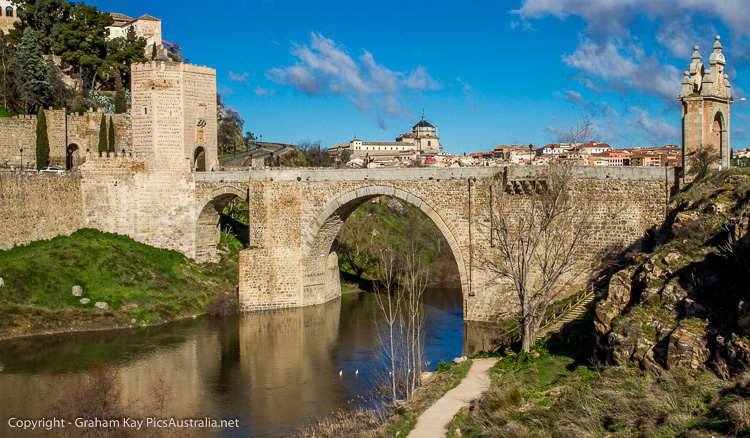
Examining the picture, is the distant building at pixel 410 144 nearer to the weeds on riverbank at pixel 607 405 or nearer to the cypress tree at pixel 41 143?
the cypress tree at pixel 41 143

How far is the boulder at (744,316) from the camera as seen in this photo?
11.3m

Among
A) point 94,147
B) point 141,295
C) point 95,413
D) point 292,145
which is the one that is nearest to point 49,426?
point 95,413

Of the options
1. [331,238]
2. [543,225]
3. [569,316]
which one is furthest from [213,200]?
[569,316]

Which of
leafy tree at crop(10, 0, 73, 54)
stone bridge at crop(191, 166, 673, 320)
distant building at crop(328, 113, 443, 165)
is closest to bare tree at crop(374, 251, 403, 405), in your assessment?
stone bridge at crop(191, 166, 673, 320)

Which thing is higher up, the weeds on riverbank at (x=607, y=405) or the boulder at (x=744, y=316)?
the boulder at (x=744, y=316)

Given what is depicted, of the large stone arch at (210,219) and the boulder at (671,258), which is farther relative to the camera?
the large stone arch at (210,219)

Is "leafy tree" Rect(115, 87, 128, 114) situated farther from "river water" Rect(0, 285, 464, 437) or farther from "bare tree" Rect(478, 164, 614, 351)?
"bare tree" Rect(478, 164, 614, 351)

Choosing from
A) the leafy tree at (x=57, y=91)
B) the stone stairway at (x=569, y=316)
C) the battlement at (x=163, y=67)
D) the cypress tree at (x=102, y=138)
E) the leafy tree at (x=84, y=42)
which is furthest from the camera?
the leafy tree at (x=84, y=42)

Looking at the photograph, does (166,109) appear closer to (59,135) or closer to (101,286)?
(101,286)

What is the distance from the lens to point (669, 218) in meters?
21.1

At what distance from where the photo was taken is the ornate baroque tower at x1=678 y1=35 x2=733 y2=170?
69.7ft

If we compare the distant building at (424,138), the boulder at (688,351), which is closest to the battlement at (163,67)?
the boulder at (688,351)

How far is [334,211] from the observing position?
27562 millimetres

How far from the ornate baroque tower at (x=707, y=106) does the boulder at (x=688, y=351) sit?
396 inches
